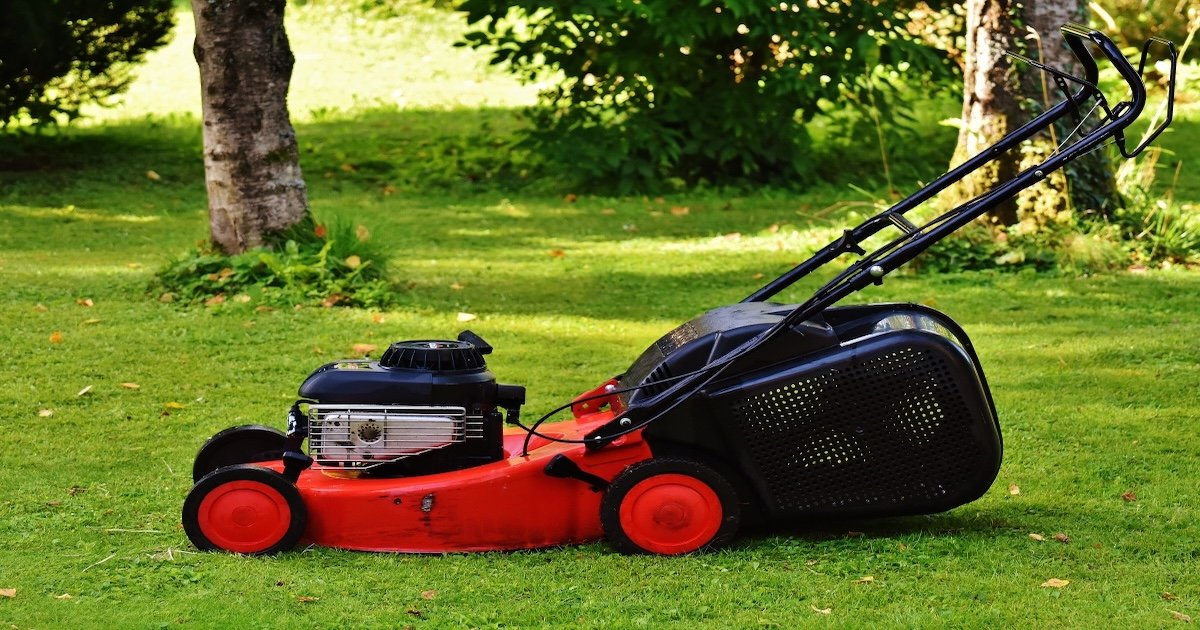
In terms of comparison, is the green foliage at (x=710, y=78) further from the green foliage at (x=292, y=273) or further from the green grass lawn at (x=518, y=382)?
the green foliage at (x=292, y=273)

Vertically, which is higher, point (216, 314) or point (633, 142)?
point (633, 142)

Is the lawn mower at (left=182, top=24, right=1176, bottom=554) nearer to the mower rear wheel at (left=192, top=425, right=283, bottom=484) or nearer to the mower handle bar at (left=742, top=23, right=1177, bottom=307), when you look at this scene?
the mower handle bar at (left=742, top=23, right=1177, bottom=307)

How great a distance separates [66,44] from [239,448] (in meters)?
7.82

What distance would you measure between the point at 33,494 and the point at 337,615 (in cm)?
155

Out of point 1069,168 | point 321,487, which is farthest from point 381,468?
point 1069,168

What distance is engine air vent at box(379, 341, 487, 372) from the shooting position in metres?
4.42

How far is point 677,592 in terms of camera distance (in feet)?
13.0

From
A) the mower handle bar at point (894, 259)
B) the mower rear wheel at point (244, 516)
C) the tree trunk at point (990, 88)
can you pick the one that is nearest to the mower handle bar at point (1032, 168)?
the mower handle bar at point (894, 259)

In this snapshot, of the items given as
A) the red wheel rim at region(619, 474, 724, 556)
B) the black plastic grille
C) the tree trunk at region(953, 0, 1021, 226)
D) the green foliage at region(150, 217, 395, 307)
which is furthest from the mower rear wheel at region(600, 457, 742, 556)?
the tree trunk at region(953, 0, 1021, 226)

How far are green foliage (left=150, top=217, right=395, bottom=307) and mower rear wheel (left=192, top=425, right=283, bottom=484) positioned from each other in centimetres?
309

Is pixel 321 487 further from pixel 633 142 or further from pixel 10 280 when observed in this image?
pixel 633 142

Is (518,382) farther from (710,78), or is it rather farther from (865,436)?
(710,78)

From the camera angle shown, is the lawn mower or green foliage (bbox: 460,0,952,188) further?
green foliage (bbox: 460,0,952,188)

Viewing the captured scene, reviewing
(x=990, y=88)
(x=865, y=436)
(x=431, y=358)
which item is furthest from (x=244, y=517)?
(x=990, y=88)
